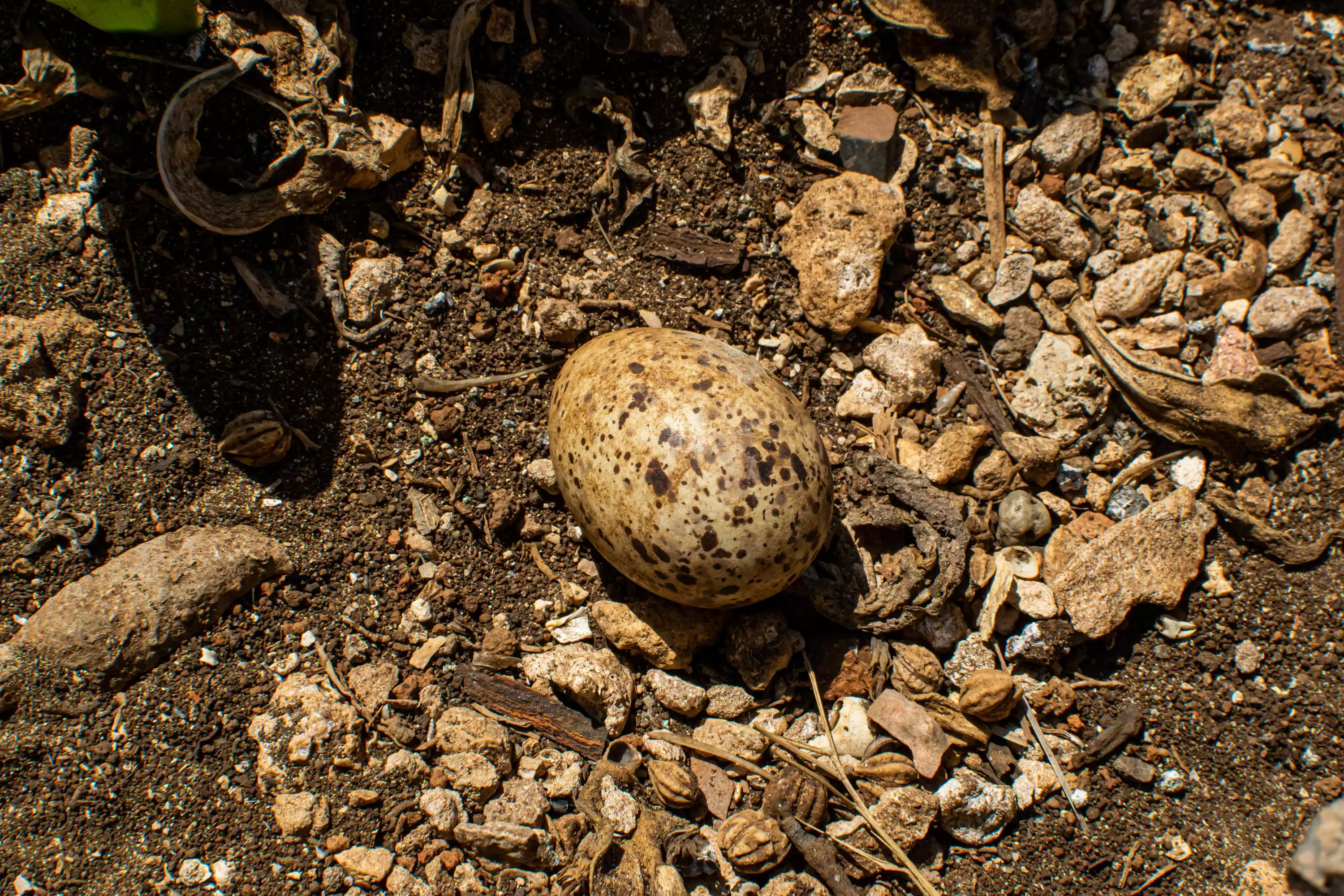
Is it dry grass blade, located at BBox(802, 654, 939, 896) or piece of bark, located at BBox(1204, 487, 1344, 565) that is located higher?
piece of bark, located at BBox(1204, 487, 1344, 565)

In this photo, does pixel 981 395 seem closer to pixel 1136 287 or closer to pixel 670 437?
pixel 1136 287

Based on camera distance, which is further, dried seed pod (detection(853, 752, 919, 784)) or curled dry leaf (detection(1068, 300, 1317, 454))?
curled dry leaf (detection(1068, 300, 1317, 454))

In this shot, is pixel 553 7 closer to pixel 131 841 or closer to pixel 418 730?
pixel 418 730

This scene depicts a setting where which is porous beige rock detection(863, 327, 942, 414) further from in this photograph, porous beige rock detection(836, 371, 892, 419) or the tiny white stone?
the tiny white stone

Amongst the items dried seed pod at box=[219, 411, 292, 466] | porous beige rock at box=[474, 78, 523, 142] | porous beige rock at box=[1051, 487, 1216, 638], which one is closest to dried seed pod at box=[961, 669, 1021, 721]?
porous beige rock at box=[1051, 487, 1216, 638]

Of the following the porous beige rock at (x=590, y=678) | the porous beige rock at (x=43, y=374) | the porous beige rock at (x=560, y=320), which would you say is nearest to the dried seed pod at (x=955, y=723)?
the porous beige rock at (x=590, y=678)

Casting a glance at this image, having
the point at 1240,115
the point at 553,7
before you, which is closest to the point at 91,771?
the point at 553,7

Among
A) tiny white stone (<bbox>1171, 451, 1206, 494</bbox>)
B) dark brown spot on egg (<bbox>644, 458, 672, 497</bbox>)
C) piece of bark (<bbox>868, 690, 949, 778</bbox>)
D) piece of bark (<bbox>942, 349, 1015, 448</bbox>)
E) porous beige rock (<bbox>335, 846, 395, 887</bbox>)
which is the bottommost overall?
porous beige rock (<bbox>335, 846, 395, 887</bbox>)

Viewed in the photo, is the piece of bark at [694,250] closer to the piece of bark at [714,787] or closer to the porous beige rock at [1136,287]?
the porous beige rock at [1136,287]

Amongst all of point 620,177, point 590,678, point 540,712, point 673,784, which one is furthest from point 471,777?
point 620,177

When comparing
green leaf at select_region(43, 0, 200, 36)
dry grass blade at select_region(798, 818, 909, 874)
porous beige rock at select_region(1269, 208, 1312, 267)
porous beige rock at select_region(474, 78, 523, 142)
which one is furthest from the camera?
porous beige rock at select_region(1269, 208, 1312, 267)
